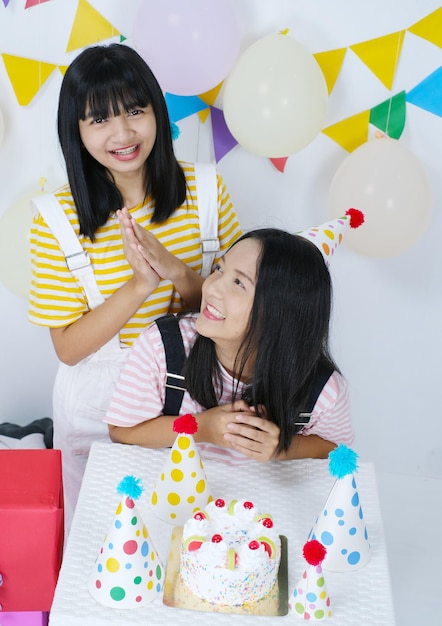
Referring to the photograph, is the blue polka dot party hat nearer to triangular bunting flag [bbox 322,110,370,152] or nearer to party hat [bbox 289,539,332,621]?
party hat [bbox 289,539,332,621]

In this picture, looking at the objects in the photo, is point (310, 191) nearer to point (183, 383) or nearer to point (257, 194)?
point (257, 194)

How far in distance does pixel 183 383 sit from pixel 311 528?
13.9 inches

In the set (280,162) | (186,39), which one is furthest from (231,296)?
(280,162)

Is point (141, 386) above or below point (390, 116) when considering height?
below

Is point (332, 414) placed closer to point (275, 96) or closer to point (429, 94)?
point (275, 96)

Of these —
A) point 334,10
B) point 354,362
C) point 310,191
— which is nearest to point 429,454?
point 354,362

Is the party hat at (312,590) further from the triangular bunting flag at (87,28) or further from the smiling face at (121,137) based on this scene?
the triangular bunting flag at (87,28)

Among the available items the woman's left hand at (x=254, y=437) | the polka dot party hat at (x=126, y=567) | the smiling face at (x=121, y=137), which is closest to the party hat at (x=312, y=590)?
the polka dot party hat at (x=126, y=567)

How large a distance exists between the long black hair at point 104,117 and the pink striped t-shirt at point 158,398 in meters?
0.25

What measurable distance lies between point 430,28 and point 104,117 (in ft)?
2.92

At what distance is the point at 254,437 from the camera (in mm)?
1257

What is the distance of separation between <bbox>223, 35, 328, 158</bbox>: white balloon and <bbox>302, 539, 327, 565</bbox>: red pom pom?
0.96 meters

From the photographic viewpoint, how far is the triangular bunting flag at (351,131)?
195cm

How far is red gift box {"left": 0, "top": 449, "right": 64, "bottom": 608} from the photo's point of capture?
1.15 m
